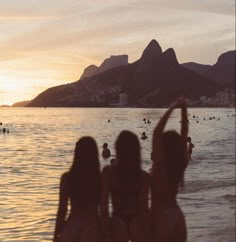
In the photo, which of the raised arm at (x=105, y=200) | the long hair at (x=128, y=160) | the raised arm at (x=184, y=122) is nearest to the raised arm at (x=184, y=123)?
the raised arm at (x=184, y=122)

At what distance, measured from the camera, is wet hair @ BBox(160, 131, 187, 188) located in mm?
5250

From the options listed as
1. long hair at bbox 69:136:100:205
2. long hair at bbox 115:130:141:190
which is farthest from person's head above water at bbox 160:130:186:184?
long hair at bbox 69:136:100:205

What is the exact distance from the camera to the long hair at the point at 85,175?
517 cm

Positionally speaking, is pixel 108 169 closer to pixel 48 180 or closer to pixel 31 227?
pixel 31 227

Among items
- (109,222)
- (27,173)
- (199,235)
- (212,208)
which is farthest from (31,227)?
(27,173)

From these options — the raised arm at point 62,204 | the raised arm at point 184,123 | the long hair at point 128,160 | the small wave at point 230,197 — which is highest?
the raised arm at point 184,123

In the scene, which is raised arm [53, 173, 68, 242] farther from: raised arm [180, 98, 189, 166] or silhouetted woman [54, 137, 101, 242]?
raised arm [180, 98, 189, 166]

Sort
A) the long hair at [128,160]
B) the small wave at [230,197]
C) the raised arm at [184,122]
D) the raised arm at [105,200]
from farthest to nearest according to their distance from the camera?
the small wave at [230,197]
the raised arm at [184,122]
the raised arm at [105,200]
the long hair at [128,160]

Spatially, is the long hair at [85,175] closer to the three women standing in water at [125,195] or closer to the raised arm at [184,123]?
the three women standing in water at [125,195]

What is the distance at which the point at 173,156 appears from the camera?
17.3ft

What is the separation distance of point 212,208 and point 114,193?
10.9 meters

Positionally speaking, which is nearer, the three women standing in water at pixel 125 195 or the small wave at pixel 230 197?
the three women standing in water at pixel 125 195

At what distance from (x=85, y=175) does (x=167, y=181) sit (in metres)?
0.80

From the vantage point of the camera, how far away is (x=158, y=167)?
532cm
